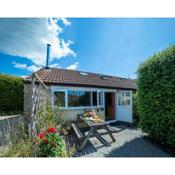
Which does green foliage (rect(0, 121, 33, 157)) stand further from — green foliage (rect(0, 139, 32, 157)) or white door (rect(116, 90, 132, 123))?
white door (rect(116, 90, 132, 123))

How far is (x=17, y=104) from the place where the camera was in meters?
12.3

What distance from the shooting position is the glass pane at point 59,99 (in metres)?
9.59

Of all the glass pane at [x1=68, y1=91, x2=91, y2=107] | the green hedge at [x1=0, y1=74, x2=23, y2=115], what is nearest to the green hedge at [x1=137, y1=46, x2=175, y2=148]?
the glass pane at [x1=68, y1=91, x2=91, y2=107]

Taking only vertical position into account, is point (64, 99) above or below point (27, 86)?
below

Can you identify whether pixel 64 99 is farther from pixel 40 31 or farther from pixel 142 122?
pixel 142 122

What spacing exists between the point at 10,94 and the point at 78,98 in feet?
17.4

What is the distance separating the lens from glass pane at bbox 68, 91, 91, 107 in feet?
33.7

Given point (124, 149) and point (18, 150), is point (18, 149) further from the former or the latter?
point (124, 149)

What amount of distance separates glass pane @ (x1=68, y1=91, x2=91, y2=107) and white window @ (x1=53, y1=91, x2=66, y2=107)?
0.46 meters
